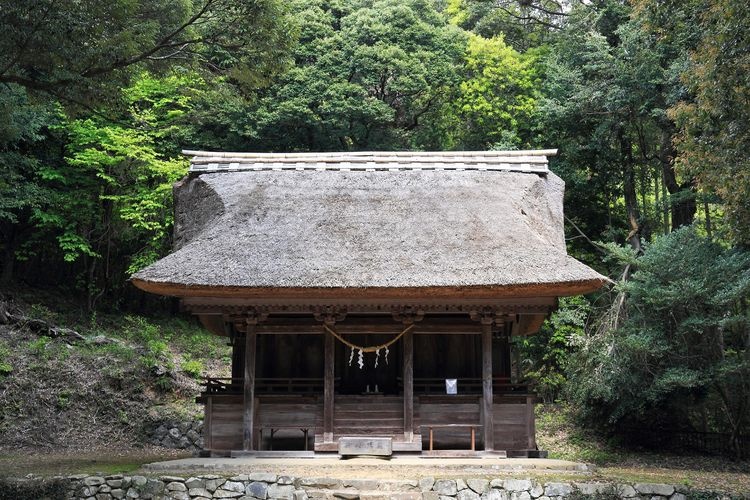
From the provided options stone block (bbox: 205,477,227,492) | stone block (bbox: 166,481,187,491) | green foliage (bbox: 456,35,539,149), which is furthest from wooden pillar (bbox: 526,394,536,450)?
green foliage (bbox: 456,35,539,149)

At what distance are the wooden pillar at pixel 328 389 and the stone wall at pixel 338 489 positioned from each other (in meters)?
2.88

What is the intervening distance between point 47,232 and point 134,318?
4.42 meters

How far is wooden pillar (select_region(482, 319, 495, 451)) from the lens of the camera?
1469cm

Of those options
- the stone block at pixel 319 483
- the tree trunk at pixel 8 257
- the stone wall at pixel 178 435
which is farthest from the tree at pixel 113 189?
the stone block at pixel 319 483

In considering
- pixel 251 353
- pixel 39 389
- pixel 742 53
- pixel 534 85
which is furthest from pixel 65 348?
pixel 534 85

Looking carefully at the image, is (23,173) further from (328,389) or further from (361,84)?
(328,389)

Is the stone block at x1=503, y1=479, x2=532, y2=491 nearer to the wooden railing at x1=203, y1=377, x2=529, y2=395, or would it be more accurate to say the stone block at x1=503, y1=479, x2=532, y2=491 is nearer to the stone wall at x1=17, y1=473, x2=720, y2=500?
the stone wall at x1=17, y1=473, x2=720, y2=500

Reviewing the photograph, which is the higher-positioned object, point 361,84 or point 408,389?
point 361,84

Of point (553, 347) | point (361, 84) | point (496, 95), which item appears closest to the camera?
point (553, 347)

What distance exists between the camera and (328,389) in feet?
48.6

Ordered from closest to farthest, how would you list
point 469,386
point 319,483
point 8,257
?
point 319,483 → point 469,386 → point 8,257

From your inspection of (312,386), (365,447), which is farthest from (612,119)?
(365,447)

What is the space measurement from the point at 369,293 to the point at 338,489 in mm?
3496

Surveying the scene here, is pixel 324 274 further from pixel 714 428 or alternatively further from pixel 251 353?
pixel 714 428
